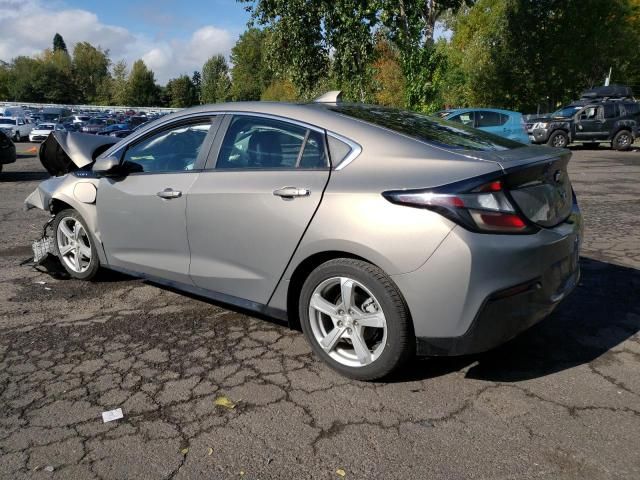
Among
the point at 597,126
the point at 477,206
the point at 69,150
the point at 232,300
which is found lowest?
the point at 232,300

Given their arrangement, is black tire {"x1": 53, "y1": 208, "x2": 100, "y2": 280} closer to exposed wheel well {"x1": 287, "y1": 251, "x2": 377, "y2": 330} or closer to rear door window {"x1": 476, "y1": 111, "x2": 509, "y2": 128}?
Answer: exposed wheel well {"x1": 287, "y1": 251, "x2": 377, "y2": 330}

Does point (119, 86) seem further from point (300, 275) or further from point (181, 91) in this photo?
point (300, 275)

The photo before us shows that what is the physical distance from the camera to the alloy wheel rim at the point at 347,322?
9.95ft

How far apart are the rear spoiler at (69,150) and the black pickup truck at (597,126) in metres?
19.5

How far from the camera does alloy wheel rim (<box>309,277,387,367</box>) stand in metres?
3.03

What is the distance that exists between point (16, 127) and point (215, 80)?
223ft

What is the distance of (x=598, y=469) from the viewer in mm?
2361

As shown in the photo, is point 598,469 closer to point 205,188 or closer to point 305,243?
point 305,243

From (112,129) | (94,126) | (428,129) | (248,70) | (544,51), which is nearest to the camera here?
(428,129)

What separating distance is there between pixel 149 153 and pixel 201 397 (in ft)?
6.75

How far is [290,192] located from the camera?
321 centimetres

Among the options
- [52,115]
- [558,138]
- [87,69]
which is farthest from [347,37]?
[87,69]

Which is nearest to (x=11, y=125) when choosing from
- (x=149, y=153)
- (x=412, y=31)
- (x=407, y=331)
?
(x=412, y=31)

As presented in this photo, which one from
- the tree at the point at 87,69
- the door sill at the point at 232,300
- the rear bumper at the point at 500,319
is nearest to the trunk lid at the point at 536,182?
the rear bumper at the point at 500,319
